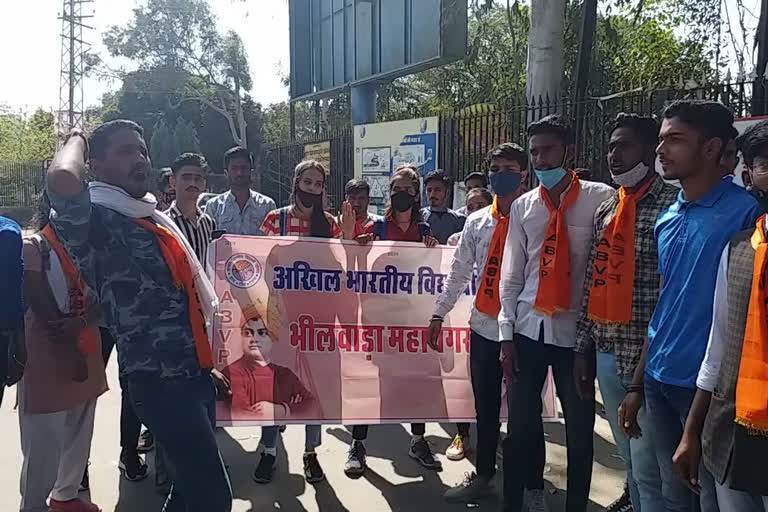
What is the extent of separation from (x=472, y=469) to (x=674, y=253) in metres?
2.33

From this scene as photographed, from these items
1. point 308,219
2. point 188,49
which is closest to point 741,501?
point 308,219

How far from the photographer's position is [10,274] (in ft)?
7.21

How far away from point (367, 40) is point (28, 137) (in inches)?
1279

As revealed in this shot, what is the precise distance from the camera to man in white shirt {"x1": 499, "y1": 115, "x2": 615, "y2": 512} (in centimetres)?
298

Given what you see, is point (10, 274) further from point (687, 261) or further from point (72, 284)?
point (687, 261)

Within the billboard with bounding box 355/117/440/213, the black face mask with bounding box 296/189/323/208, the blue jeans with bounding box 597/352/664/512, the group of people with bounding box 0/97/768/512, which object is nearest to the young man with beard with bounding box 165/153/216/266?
the black face mask with bounding box 296/189/323/208

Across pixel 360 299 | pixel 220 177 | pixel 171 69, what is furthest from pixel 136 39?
pixel 360 299

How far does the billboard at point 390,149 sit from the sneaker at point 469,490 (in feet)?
22.4

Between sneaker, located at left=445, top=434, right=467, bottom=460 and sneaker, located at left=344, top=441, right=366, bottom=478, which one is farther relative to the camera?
sneaker, located at left=445, top=434, right=467, bottom=460

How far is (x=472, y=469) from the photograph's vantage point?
4043 millimetres

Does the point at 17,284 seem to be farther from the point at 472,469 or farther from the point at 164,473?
the point at 472,469

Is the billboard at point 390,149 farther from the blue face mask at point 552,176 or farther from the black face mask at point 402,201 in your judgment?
the blue face mask at point 552,176

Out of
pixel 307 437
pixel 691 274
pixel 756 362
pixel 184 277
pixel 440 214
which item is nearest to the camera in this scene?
pixel 756 362

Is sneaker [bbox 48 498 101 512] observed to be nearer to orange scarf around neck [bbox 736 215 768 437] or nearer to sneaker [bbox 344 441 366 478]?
sneaker [bbox 344 441 366 478]
